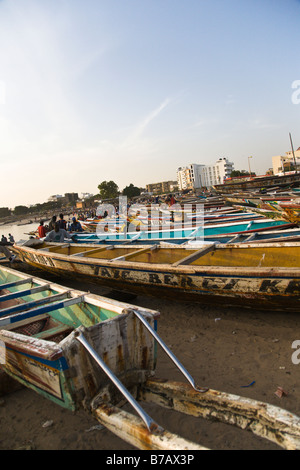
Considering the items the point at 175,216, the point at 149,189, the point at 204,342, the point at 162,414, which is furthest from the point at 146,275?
the point at 149,189

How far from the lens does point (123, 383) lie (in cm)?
270

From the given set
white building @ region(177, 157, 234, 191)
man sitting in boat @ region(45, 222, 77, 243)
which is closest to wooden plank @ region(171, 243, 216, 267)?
man sitting in boat @ region(45, 222, 77, 243)

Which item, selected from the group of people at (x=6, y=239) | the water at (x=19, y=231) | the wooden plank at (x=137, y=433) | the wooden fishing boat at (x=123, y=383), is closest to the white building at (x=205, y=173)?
the water at (x=19, y=231)

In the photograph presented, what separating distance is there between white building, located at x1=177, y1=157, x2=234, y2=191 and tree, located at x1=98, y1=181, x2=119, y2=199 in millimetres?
32884

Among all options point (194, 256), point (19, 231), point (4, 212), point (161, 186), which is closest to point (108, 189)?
point (19, 231)

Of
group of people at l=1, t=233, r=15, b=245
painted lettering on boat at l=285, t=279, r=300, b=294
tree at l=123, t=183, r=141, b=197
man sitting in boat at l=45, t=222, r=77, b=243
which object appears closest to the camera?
painted lettering on boat at l=285, t=279, r=300, b=294

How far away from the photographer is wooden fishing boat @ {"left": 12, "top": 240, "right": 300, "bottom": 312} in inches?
155

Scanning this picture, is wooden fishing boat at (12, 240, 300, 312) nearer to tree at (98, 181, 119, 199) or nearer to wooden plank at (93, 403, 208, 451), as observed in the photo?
wooden plank at (93, 403, 208, 451)

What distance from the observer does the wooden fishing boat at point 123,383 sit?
1.92 metres

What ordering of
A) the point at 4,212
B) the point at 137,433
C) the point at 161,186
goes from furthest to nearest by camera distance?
the point at 161,186 → the point at 4,212 → the point at 137,433

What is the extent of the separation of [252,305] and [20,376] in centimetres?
348

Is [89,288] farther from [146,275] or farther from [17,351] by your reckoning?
[17,351]

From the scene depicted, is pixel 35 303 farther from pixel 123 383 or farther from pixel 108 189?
pixel 108 189

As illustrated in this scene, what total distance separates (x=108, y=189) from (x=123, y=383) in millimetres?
80630
